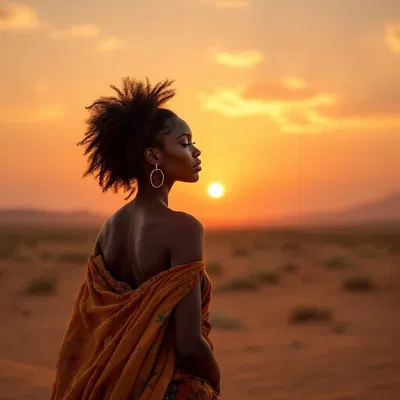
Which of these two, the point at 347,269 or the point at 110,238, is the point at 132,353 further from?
the point at 347,269

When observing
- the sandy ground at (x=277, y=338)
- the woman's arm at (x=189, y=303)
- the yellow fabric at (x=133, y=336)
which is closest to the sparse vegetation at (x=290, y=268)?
the sandy ground at (x=277, y=338)

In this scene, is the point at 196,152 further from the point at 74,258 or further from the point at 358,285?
the point at 74,258

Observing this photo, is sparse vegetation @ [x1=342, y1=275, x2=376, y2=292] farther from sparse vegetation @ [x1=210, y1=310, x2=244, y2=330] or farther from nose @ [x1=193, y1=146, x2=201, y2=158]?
nose @ [x1=193, y1=146, x2=201, y2=158]

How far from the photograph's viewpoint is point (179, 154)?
→ 3059 millimetres

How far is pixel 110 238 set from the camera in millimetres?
3193

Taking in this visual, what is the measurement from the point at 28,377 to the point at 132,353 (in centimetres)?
620

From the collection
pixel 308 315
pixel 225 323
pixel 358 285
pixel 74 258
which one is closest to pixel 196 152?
pixel 225 323

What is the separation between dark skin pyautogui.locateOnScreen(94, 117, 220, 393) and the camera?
2.83 m

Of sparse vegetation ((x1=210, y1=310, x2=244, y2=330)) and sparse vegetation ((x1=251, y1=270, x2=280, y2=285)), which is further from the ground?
sparse vegetation ((x1=251, y1=270, x2=280, y2=285))

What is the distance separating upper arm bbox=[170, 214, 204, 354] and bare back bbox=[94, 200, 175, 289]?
0.15 ft

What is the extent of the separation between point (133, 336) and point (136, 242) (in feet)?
1.36

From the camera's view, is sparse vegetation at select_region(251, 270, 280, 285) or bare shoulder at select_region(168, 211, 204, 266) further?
sparse vegetation at select_region(251, 270, 280, 285)

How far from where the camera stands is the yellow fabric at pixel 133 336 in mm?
2834

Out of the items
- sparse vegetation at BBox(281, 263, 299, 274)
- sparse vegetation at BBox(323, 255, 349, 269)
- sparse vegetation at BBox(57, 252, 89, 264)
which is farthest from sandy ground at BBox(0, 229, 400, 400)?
sparse vegetation at BBox(57, 252, 89, 264)
